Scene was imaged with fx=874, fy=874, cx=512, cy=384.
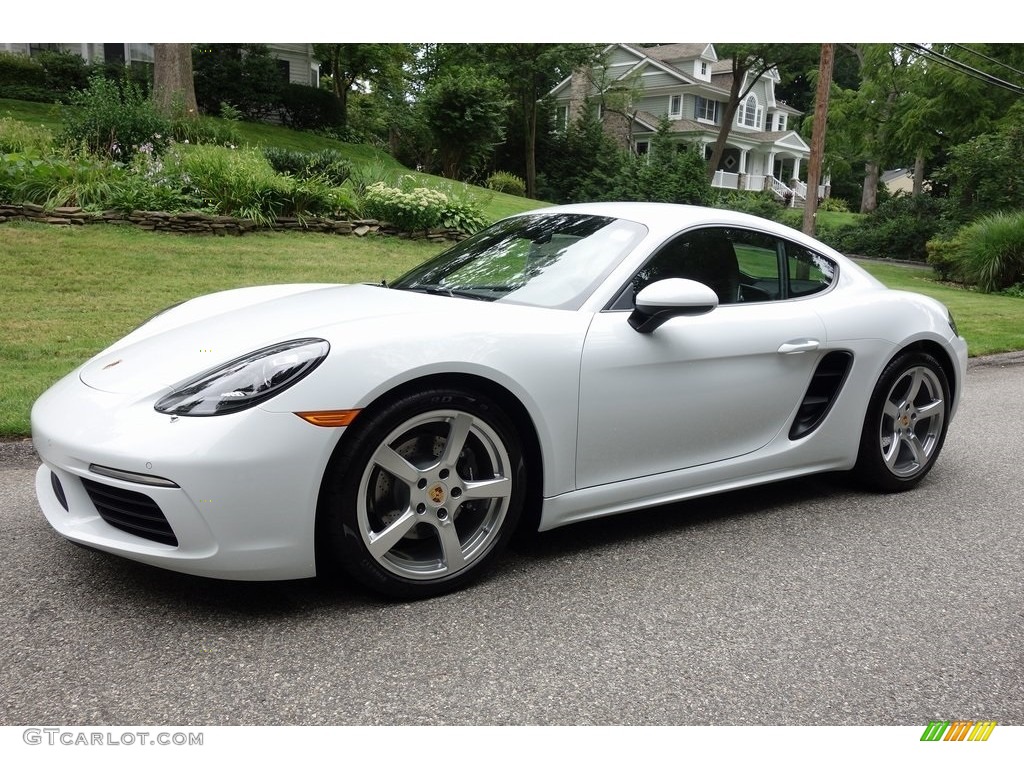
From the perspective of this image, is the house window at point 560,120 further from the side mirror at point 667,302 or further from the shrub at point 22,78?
the side mirror at point 667,302

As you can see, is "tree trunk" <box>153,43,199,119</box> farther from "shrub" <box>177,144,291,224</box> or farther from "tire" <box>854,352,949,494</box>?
"tire" <box>854,352,949,494</box>

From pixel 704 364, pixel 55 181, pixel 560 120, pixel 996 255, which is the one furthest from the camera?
pixel 560 120

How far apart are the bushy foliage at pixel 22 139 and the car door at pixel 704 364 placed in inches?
440

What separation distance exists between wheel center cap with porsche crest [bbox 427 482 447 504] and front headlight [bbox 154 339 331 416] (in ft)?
1.96

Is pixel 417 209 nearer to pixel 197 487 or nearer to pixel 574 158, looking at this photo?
pixel 197 487

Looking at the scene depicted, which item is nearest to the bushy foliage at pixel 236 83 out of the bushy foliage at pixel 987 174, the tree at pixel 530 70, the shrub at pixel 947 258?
the tree at pixel 530 70

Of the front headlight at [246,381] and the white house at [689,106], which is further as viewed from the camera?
the white house at [689,106]

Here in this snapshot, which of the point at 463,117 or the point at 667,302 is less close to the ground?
the point at 463,117

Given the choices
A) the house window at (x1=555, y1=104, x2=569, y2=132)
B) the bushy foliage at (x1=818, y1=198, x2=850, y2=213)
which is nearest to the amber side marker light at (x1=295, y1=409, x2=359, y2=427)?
the house window at (x1=555, y1=104, x2=569, y2=132)

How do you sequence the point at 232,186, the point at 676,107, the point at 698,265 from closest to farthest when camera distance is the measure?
the point at 698,265 → the point at 232,186 → the point at 676,107

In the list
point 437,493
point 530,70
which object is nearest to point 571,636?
point 437,493

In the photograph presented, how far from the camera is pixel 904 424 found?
4.57m

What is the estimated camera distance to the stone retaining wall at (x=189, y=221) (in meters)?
10.9

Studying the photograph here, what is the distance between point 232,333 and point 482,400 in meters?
0.96
